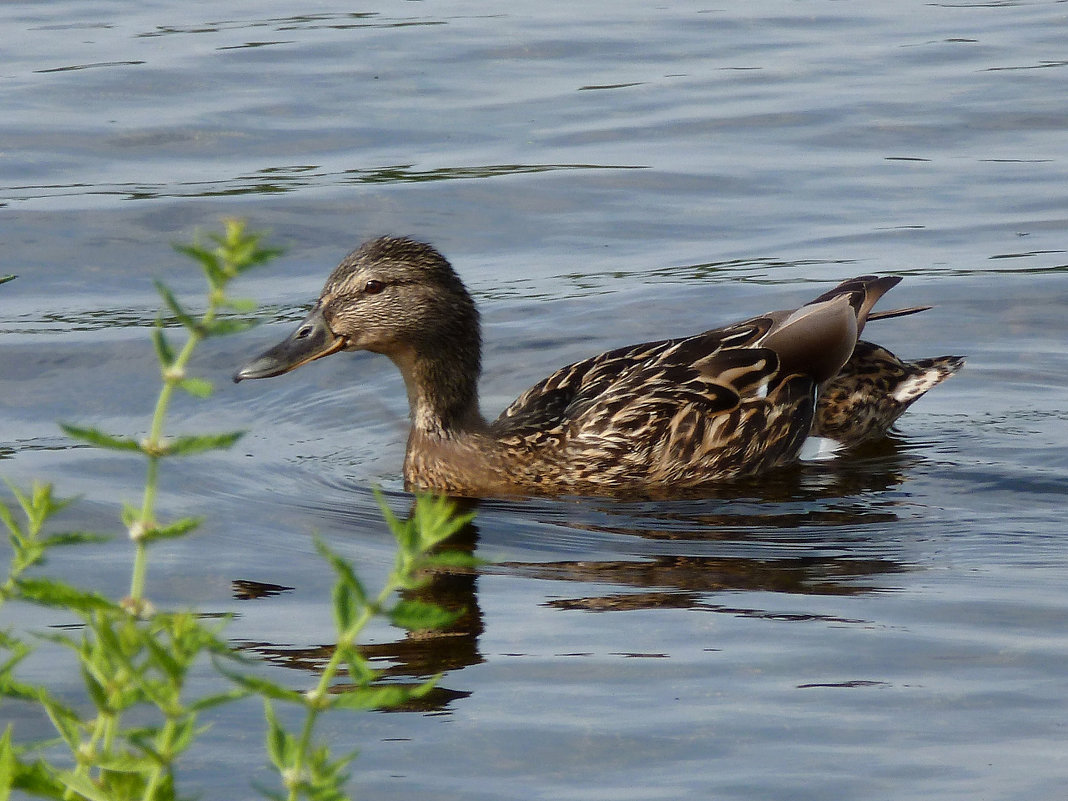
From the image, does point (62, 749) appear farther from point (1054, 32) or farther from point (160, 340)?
point (1054, 32)

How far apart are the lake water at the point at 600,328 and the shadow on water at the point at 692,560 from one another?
0.03 m

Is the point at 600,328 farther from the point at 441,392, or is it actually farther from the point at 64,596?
the point at 64,596

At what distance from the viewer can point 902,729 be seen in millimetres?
5164

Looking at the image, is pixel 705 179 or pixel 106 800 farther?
pixel 705 179

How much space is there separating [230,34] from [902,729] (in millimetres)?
13429

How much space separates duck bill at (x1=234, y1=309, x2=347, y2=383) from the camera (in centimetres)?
835

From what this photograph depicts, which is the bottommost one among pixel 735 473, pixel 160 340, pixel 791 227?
pixel 735 473

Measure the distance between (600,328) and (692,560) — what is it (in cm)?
360

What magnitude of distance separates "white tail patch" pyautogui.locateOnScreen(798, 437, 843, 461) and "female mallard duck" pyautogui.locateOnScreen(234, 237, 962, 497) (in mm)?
66

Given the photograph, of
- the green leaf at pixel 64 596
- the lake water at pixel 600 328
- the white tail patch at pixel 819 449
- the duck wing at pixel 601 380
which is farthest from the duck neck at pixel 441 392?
the green leaf at pixel 64 596

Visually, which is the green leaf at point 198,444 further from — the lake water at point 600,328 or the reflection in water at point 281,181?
the reflection in water at point 281,181

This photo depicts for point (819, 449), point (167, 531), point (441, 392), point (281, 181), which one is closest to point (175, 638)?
point (167, 531)

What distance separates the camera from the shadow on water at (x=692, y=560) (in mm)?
5926

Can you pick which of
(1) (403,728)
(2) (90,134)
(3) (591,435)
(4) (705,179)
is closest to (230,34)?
(2) (90,134)
